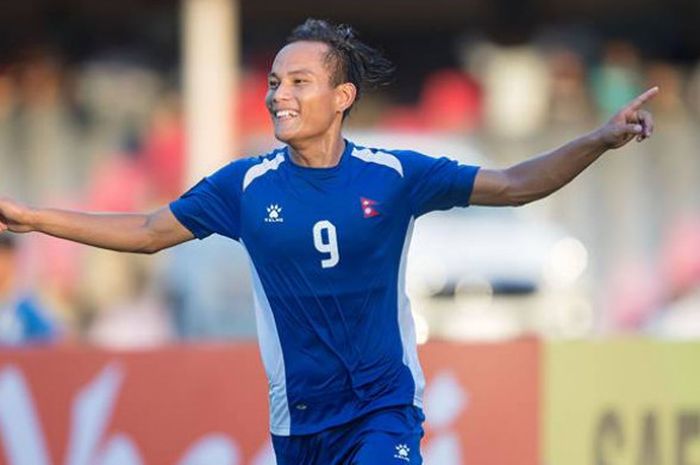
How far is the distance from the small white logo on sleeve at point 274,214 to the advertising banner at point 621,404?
92.4 inches

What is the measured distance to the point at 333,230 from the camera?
6.50 m

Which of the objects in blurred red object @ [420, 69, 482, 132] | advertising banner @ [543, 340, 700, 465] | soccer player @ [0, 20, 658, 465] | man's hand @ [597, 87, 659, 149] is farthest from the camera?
blurred red object @ [420, 69, 482, 132]

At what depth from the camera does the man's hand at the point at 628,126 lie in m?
6.32

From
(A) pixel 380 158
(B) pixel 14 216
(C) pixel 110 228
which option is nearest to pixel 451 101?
(A) pixel 380 158

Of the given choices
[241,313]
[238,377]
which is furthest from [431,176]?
[241,313]

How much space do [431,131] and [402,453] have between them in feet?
36.9

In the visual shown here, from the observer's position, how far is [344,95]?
6711 mm

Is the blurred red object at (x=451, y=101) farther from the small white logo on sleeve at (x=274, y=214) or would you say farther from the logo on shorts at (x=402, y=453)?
the logo on shorts at (x=402, y=453)

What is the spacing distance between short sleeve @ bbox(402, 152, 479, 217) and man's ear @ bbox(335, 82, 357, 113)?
0.96ft

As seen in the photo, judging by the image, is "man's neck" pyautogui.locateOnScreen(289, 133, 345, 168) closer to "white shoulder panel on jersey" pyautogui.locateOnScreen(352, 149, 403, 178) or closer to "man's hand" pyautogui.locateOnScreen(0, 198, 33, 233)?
"white shoulder panel on jersey" pyautogui.locateOnScreen(352, 149, 403, 178)

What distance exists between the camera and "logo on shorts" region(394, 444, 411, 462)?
639cm

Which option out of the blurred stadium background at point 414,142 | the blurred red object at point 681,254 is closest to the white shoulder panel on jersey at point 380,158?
the blurred stadium background at point 414,142

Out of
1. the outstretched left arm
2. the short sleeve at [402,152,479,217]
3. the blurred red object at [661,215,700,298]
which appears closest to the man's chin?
the short sleeve at [402,152,479,217]

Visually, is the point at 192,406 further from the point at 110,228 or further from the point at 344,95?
the point at 344,95
